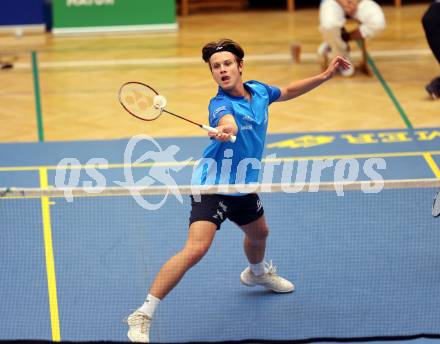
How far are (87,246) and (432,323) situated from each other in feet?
9.35

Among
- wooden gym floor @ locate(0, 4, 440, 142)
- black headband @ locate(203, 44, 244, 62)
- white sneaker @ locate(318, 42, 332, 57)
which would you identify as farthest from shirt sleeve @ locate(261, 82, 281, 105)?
white sneaker @ locate(318, 42, 332, 57)

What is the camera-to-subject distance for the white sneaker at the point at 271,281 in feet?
22.9

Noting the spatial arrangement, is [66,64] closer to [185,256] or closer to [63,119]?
[63,119]

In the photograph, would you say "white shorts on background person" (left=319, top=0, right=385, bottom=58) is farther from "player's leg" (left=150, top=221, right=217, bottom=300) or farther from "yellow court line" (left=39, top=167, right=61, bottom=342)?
"player's leg" (left=150, top=221, right=217, bottom=300)

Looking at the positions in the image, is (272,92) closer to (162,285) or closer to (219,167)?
(219,167)

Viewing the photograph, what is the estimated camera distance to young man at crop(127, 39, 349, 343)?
6.05 meters

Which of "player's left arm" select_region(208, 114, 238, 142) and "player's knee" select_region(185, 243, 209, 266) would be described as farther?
"player's knee" select_region(185, 243, 209, 266)

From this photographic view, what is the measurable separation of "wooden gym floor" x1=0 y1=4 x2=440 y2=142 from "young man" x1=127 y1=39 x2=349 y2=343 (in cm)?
435

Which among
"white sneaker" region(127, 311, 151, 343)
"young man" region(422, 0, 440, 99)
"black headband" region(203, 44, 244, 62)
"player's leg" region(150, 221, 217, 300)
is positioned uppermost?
"young man" region(422, 0, 440, 99)

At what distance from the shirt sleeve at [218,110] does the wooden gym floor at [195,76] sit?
451cm

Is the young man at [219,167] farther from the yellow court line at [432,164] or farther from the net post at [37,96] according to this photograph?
the net post at [37,96]

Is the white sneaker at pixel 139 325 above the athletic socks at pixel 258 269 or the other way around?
the other way around

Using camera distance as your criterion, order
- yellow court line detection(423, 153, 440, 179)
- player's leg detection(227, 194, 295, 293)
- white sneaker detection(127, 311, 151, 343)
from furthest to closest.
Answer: yellow court line detection(423, 153, 440, 179)
player's leg detection(227, 194, 295, 293)
white sneaker detection(127, 311, 151, 343)

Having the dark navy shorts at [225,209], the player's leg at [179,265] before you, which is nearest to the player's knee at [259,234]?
the dark navy shorts at [225,209]
